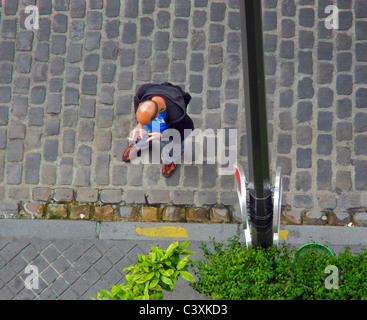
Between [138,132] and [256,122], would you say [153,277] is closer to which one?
[256,122]

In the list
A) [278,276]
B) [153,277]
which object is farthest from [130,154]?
[278,276]

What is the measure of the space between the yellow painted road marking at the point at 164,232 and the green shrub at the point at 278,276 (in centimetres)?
167

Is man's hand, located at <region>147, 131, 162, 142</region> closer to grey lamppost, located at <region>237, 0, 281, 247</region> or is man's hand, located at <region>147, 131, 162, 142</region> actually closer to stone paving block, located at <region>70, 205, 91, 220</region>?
stone paving block, located at <region>70, 205, 91, 220</region>

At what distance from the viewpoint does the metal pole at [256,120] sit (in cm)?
283

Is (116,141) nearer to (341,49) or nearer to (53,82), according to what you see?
(53,82)

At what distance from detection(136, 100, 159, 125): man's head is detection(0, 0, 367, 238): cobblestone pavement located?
5.54 ft

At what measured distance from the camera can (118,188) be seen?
6.50 metres

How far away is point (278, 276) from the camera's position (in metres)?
4.34

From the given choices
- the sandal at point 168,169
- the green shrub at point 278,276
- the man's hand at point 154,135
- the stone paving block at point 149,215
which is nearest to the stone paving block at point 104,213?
the stone paving block at point 149,215

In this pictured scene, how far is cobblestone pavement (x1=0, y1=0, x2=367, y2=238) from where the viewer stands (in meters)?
6.40

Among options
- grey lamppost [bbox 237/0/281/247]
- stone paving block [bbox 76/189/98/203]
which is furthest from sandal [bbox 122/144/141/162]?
grey lamppost [bbox 237/0/281/247]

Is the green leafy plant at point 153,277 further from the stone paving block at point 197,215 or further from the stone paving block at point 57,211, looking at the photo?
the stone paving block at point 57,211

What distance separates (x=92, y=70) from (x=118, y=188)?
73.0 inches
